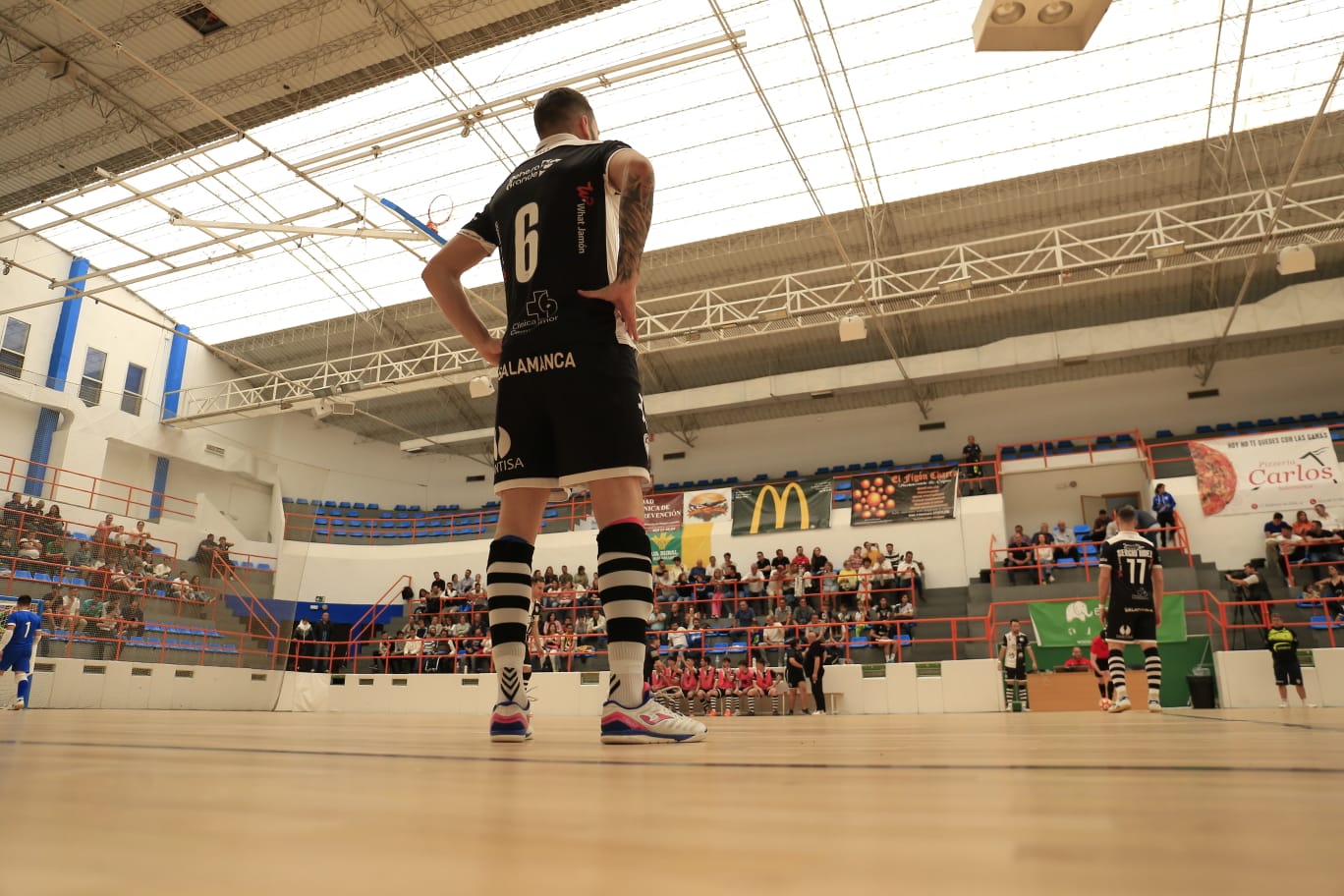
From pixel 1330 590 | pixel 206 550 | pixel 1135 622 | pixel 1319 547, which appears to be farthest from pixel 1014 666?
pixel 206 550

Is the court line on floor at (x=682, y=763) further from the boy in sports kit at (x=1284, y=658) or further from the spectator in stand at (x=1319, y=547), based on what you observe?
the spectator in stand at (x=1319, y=547)

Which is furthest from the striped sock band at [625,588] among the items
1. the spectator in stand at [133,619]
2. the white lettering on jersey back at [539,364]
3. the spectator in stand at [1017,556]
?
the spectator in stand at [133,619]

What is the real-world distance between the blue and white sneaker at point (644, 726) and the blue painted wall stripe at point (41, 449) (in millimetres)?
18764

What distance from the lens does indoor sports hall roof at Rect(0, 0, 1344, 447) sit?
1229cm

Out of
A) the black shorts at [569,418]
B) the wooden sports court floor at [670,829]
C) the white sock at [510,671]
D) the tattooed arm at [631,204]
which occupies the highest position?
the tattooed arm at [631,204]

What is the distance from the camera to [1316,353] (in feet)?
58.2

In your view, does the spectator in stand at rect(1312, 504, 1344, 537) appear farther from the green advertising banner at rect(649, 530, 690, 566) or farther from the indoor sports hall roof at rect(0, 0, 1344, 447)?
the green advertising banner at rect(649, 530, 690, 566)

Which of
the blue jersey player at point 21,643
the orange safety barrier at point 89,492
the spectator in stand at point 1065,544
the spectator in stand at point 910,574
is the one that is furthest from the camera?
the orange safety barrier at point 89,492

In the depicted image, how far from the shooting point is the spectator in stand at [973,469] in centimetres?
1691

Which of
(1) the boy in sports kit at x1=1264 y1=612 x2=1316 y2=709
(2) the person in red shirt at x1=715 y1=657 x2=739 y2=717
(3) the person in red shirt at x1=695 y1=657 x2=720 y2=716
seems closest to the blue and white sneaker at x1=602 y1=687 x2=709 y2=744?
(1) the boy in sports kit at x1=1264 y1=612 x2=1316 y2=709

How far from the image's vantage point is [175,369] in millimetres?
20547

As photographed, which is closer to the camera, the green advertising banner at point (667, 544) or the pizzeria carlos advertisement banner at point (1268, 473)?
the pizzeria carlos advertisement banner at point (1268, 473)

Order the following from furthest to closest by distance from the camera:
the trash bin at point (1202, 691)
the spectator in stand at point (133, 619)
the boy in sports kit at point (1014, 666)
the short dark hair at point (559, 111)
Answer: the spectator in stand at point (133, 619) < the boy in sports kit at point (1014, 666) < the trash bin at point (1202, 691) < the short dark hair at point (559, 111)

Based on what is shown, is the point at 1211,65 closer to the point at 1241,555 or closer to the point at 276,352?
the point at 1241,555
